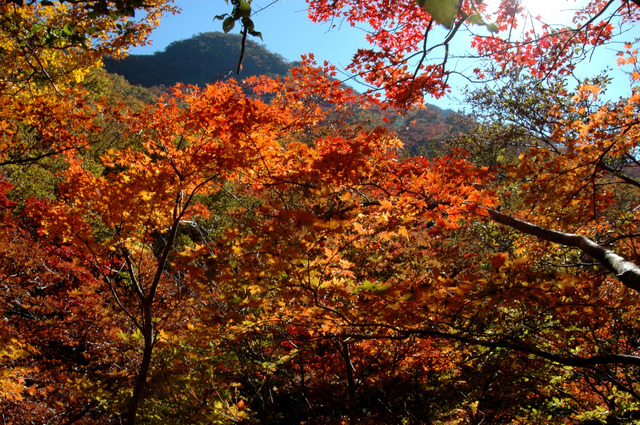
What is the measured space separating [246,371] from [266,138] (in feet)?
9.40

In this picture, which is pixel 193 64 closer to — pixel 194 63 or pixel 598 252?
pixel 194 63

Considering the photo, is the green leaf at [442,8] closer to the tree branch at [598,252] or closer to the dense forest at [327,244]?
the dense forest at [327,244]

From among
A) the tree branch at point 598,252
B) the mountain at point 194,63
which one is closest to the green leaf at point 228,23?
the tree branch at point 598,252

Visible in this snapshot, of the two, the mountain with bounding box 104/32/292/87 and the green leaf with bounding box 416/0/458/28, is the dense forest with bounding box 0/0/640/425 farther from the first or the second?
the mountain with bounding box 104/32/292/87

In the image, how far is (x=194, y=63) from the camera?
67.7 m

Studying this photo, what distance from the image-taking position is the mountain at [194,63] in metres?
52.0

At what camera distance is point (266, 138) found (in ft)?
12.0

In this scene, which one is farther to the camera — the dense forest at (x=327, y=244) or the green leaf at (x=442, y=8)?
the dense forest at (x=327, y=244)

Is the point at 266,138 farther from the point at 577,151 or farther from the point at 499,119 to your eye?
the point at 499,119

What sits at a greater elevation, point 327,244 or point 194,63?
point 194,63

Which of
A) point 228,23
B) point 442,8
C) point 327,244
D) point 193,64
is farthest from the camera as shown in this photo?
point 193,64

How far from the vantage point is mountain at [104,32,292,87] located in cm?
5200

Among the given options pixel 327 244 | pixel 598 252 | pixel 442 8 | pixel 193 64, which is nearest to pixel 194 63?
pixel 193 64

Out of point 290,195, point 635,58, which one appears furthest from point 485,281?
point 290,195
